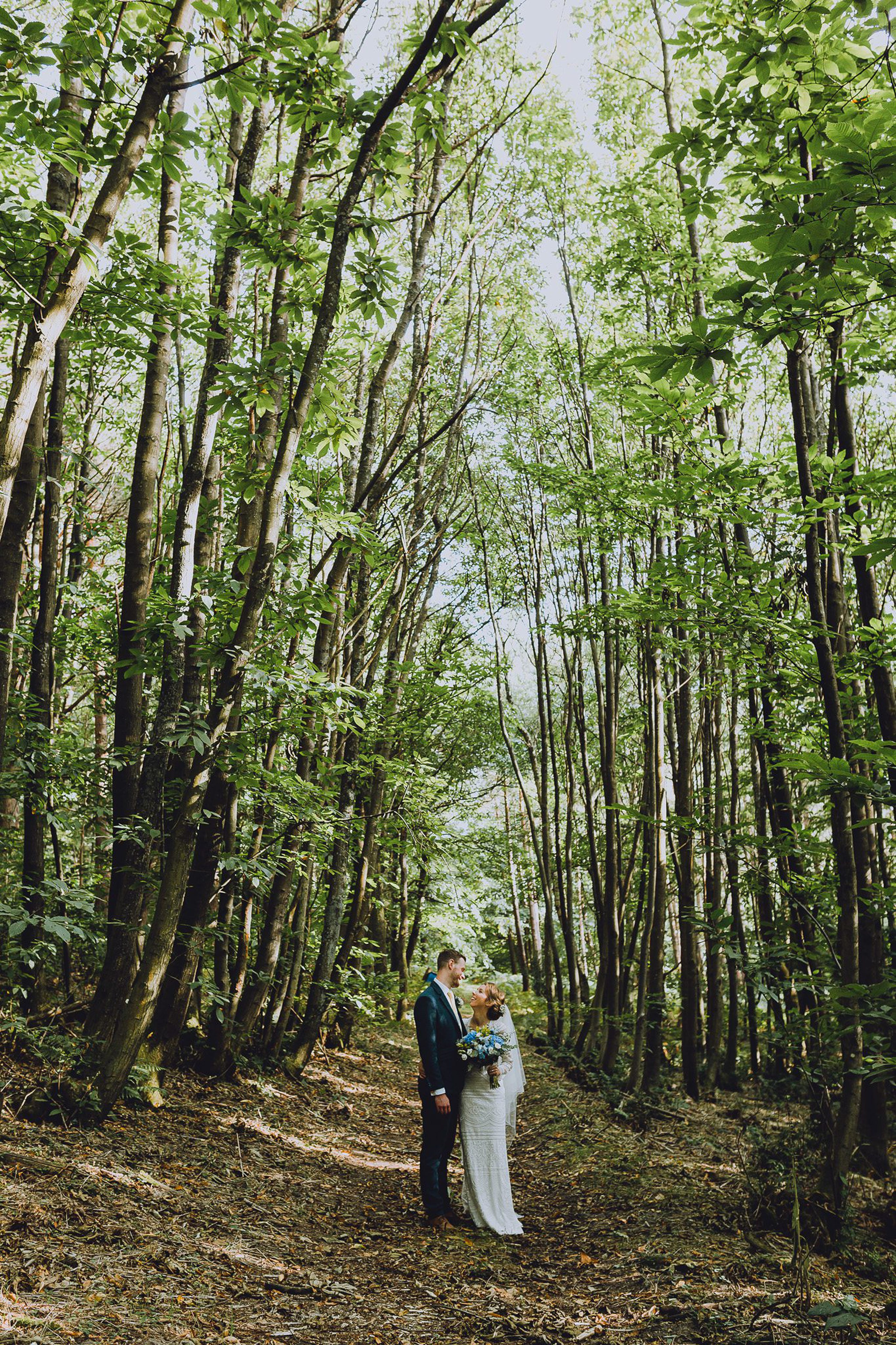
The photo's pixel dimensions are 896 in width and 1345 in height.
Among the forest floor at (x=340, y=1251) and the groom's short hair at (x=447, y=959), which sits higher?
the groom's short hair at (x=447, y=959)

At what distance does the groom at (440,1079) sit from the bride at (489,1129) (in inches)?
4.4

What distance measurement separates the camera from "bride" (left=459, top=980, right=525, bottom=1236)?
18.0ft

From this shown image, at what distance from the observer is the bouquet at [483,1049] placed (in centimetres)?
570

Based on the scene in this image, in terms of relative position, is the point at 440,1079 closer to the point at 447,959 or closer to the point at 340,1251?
the point at 447,959

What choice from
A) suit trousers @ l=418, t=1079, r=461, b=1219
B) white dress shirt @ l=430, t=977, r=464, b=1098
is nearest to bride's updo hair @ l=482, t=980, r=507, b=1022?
white dress shirt @ l=430, t=977, r=464, b=1098

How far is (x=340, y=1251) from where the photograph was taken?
469cm

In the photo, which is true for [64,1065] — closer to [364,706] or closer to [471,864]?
[364,706]

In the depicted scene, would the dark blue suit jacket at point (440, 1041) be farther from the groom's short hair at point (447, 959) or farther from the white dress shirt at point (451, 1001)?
the groom's short hair at point (447, 959)

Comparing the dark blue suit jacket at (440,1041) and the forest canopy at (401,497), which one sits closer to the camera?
the forest canopy at (401,497)

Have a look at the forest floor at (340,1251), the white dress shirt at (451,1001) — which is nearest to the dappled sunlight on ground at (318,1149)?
the forest floor at (340,1251)

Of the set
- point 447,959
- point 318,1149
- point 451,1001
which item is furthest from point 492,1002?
point 318,1149

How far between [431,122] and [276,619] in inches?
135

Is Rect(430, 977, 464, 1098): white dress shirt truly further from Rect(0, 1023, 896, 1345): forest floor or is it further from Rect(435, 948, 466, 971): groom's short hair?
Rect(0, 1023, 896, 1345): forest floor

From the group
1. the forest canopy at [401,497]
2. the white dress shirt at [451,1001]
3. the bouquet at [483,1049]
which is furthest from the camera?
the white dress shirt at [451,1001]
